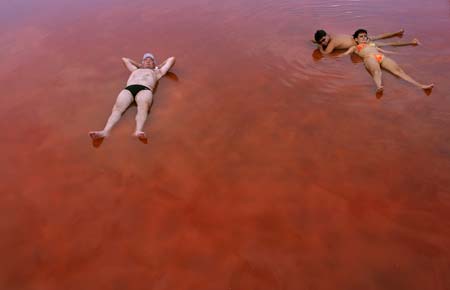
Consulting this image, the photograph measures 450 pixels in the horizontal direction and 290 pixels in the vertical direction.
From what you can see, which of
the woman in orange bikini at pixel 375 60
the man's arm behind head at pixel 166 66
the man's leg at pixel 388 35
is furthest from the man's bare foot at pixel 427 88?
the man's arm behind head at pixel 166 66

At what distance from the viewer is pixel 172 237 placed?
3297 mm

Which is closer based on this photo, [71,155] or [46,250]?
[46,250]

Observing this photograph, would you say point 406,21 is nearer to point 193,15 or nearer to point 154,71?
point 193,15

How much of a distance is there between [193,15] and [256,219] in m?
5.77

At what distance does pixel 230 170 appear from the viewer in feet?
12.9

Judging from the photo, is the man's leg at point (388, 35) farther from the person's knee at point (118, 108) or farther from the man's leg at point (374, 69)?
the person's knee at point (118, 108)

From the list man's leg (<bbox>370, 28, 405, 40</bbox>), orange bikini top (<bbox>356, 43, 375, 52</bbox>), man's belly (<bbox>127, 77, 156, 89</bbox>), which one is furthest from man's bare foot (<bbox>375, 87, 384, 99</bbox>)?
man's belly (<bbox>127, 77, 156, 89</bbox>)

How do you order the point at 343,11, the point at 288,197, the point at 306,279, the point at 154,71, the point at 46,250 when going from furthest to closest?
the point at 343,11
the point at 154,71
the point at 288,197
the point at 46,250
the point at 306,279

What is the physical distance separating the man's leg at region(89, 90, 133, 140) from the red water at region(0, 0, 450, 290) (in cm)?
13

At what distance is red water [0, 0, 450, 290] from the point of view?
3049mm

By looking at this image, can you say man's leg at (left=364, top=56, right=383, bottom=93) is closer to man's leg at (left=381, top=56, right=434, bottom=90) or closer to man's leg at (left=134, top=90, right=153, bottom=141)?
man's leg at (left=381, top=56, right=434, bottom=90)

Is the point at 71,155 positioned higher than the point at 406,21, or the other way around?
the point at 406,21

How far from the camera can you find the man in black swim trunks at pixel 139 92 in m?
4.42

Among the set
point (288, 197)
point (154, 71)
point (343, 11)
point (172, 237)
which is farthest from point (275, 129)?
point (343, 11)
